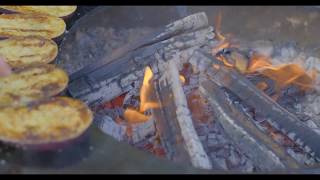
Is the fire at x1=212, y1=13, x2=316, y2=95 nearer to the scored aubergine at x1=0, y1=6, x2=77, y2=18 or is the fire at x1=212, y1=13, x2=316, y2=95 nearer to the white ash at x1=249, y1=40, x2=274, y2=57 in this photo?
the white ash at x1=249, y1=40, x2=274, y2=57

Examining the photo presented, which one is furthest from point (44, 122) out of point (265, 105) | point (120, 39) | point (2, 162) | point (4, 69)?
point (265, 105)

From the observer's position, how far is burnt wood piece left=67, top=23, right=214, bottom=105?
2.94 metres

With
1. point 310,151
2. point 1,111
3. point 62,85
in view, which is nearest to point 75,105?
point 62,85

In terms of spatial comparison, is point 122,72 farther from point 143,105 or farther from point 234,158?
point 234,158

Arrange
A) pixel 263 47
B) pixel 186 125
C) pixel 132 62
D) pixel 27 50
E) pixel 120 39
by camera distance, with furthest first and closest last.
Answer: pixel 263 47, pixel 120 39, pixel 132 62, pixel 27 50, pixel 186 125

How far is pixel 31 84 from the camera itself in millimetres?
2621

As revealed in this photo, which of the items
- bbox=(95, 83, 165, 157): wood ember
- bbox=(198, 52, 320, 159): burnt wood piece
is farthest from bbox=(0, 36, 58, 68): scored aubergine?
bbox=(198, 52, 320, 159): burnt wood piece

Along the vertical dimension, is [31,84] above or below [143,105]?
above

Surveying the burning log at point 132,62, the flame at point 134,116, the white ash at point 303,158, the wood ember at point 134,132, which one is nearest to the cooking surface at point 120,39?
the burning log at point 132,62

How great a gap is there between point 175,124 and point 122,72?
603 mm

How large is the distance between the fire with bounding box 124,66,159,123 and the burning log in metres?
0.12

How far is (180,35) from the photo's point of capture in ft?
11.1

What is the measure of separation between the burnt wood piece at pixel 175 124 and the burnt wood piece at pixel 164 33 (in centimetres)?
29
